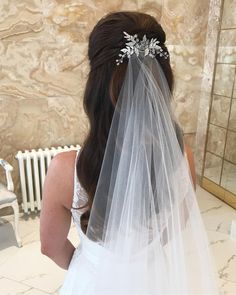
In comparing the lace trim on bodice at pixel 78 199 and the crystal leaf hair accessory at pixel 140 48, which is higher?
the crystal leaf hair accessory at pixel 140 48

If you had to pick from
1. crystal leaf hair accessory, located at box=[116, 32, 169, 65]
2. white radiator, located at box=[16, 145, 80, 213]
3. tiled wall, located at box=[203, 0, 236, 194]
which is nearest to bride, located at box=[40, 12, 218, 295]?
crystal leaf hair accessory, located at box=[116, 32, 169, 65]

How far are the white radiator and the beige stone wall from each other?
14 centimetres

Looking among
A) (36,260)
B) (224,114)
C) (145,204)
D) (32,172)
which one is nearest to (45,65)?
(32,172)

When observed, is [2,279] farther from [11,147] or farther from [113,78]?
[113,78]

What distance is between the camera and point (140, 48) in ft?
2.49

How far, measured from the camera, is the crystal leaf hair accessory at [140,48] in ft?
2.41

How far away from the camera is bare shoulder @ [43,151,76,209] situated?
2.64 ft

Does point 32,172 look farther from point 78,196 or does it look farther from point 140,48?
point 140,48

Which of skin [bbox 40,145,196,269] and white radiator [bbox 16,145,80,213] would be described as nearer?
skin [bbox 40,145,196,269]

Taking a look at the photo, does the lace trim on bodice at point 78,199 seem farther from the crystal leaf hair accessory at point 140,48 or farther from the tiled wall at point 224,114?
the tiled wall at point 224,114

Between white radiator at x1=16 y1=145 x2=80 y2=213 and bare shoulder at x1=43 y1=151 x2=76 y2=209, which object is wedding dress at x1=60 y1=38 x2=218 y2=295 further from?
white radiator at x1=16 y1=145 x2=80 y2=213

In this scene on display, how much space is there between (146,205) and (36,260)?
157 centimetres

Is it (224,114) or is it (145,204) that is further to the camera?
(224,114)

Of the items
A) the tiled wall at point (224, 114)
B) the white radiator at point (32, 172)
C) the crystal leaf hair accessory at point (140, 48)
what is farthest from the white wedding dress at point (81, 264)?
the tiled wall at point (224, 114)
